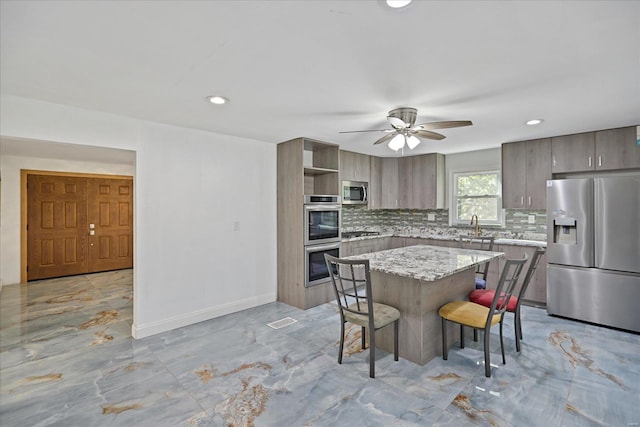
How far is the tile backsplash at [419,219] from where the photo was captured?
4.79m

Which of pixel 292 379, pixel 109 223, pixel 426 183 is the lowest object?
pixel 292 379

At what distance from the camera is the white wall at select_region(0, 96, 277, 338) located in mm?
2982

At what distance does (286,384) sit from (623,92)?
12.0 feet

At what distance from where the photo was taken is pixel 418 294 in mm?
2699

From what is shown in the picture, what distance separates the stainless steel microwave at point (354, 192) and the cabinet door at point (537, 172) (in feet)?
8.08

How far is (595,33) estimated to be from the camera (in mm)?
1715

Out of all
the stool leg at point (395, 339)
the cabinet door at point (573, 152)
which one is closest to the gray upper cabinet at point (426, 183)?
the cabinet door at point (573, 152)

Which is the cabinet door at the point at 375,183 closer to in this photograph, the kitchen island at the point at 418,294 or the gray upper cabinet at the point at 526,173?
the gray upper cabinet at the point at 526,173

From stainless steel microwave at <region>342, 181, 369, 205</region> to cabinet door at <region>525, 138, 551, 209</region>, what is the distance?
2.46m


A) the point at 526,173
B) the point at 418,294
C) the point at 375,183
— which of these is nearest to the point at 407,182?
the point at 375,183

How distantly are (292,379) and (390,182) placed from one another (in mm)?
4355

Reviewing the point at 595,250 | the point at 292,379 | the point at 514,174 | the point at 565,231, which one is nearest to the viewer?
the point at 292,379

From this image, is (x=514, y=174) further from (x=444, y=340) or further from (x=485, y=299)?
(x=444, y=340)

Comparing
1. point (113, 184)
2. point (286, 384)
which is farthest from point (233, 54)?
point (113, 184)
